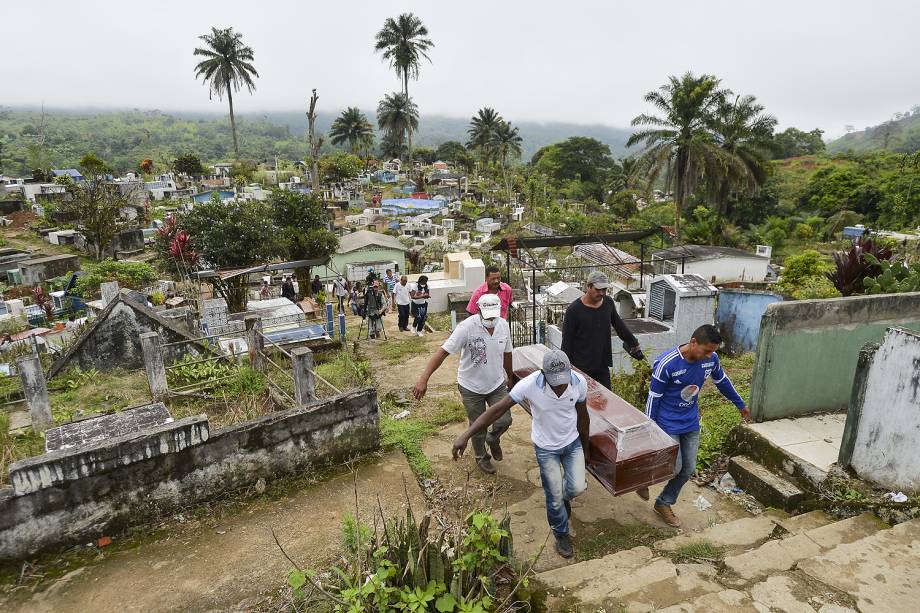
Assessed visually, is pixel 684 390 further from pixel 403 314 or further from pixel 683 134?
pixel 683 134

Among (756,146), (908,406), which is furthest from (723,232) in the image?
(908,406)

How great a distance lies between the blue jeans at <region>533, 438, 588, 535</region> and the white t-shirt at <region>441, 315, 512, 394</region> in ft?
3.66

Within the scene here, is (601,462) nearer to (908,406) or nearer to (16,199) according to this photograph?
(908,406)

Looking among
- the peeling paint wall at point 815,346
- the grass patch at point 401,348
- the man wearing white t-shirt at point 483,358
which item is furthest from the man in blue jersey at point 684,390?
the grass patch at point 401,348

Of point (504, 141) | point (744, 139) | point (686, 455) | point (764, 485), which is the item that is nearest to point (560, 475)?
point (686, 455)

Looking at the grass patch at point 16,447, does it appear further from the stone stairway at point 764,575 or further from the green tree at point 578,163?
the green tree at point 578,163

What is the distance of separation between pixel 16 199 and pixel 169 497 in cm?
4918

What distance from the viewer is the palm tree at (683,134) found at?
26.2 meters

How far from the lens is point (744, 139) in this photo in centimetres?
2883

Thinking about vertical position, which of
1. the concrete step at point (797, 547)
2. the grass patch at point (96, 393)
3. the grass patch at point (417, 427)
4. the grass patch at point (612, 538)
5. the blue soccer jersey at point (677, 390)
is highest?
the blue soccer jersey at point (677, 390)

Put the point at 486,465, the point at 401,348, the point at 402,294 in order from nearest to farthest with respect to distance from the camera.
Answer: the point at 486,465, the point at 401,348, the point at 402,294

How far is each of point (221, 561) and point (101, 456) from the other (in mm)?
1272

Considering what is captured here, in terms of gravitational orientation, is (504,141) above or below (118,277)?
above

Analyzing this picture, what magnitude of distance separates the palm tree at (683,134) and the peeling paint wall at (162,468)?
998 inches
